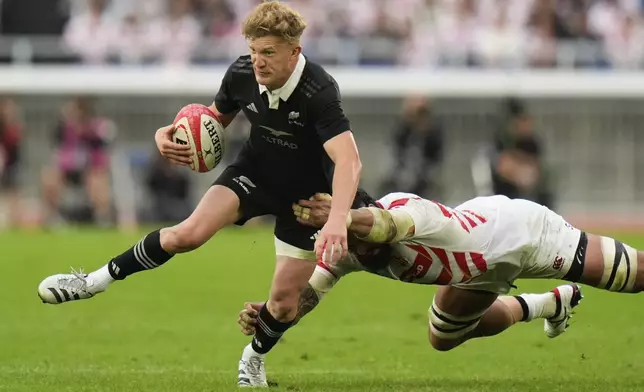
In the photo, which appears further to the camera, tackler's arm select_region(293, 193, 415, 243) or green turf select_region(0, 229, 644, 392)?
green turf select_region(0, 229, 644, 392)

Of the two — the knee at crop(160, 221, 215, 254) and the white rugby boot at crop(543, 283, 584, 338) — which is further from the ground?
the knee at crop(160, 221, 215, 254)

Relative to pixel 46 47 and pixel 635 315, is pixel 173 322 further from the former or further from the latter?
pixel 46 47

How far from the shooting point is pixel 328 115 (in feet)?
25.2

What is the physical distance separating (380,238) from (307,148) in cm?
104

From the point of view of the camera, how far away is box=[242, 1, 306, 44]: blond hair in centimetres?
762

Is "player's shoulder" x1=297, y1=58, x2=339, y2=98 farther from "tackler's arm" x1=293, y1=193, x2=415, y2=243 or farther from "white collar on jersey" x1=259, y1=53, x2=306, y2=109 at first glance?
"tackler's arm" x1=293, y1=193, x2=415, y2=243

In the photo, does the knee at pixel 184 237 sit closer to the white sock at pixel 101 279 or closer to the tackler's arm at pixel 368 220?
the white sock at pixel 101 279

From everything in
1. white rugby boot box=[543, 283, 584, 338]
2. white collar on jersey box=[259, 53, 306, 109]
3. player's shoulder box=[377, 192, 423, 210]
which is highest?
white collar on jersey box=[259, 53, 306, 109]

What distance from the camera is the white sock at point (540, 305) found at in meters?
8.91

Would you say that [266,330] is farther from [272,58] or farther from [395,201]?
[272,58]

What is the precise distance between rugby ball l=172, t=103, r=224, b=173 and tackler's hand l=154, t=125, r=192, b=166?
0.12ft

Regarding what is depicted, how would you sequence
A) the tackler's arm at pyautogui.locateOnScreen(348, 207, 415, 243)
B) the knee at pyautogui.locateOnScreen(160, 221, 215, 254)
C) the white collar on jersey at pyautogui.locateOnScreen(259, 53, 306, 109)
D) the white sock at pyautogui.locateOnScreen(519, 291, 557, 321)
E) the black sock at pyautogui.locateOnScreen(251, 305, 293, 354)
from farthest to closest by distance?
the white sock at pyautogui.locateOnScreen(519, 291, 557, 321) → the black sock at pyautogui.locateOnScreen(251, 305, 293, 354) → the knee at pyautogui.locateOnScreen(160, 221, 215, 254) → the white collar on jersey at pyautogui.locateOnScreen(259, 53, 306, 109) → the tackler's arm at pyautogui.locateOnScreen(348, 207, 415, 243)

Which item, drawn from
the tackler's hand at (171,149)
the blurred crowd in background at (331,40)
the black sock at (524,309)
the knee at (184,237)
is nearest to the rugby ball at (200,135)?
the tackler's hand at (171,149)

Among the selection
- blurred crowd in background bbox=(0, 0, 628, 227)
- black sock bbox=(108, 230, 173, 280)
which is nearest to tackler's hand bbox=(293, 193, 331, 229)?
black sock bbox=(108, 230, 173, 280)
